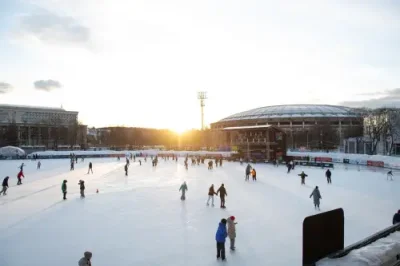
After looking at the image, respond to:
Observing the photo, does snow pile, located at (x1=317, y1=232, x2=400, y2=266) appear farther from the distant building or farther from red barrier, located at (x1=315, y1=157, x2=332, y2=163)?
the distant building

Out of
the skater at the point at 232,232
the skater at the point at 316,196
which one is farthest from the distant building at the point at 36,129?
the skater at the point at 232,232

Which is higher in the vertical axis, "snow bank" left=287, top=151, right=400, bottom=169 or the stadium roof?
the stadium roof

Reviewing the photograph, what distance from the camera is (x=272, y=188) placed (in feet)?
67.6

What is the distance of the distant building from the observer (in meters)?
89.2

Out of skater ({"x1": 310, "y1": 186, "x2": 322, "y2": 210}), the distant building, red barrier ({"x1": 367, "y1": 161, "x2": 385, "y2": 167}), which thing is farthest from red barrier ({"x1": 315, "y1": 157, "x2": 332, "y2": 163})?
the distant building

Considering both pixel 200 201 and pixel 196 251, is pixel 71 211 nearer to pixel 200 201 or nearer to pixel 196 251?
pixel 200 201

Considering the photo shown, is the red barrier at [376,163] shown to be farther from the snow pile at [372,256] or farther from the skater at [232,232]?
the snow pile at [372,256]

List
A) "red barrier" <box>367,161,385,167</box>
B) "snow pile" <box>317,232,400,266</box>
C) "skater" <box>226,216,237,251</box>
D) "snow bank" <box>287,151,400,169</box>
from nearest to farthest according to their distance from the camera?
"snow pile" <box>317,232,400,266</box>
"skater" <box>226,216,237,251</box>
"snow bank" <box>287,151,400,169</box>
"red barrier" <box>367,161,385,167</box>

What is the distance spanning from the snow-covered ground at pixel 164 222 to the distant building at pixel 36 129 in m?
74.3

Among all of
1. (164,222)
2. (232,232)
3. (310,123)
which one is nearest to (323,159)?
(164,222)

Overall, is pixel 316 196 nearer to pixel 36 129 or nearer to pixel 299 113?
pixel 299 113

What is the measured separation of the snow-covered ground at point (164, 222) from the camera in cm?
857

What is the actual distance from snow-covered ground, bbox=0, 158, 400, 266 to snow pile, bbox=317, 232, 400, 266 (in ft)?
7.09

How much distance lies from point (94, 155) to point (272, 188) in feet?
150
